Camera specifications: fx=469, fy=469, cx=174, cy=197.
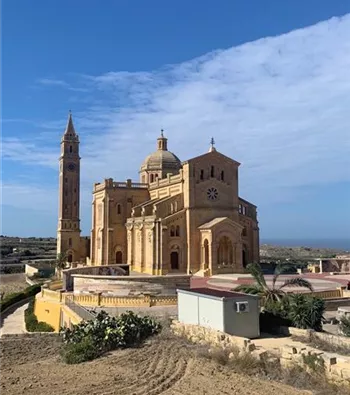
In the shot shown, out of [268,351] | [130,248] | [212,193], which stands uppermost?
[212,193]

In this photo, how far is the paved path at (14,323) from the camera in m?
31.2

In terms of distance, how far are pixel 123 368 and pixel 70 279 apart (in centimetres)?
1784

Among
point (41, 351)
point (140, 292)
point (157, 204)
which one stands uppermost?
point (157, 204)

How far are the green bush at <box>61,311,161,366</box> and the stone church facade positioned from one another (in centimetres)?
2329

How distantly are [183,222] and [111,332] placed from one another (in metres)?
26.7

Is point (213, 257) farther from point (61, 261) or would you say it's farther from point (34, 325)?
point (61, 261)

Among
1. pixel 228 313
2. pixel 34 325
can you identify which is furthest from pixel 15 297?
pixel 228 313

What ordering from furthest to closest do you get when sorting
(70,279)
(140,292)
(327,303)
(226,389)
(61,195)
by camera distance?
(61,195) → (70,279) → (140,292) → (327,303) → (226,389)

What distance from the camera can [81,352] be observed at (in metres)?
17.5

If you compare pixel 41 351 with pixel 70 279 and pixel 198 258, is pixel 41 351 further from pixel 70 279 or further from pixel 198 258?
pixel 198 258

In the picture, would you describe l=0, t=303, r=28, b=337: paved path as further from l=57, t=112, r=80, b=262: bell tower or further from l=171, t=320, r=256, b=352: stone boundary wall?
l=57, t=112, r=80, b=262: bell tower

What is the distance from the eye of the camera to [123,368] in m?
15.7

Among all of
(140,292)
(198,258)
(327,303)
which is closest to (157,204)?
(198,258)

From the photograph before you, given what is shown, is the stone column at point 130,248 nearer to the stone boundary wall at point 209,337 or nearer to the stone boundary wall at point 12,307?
the stone boundary wall at point 12,307
